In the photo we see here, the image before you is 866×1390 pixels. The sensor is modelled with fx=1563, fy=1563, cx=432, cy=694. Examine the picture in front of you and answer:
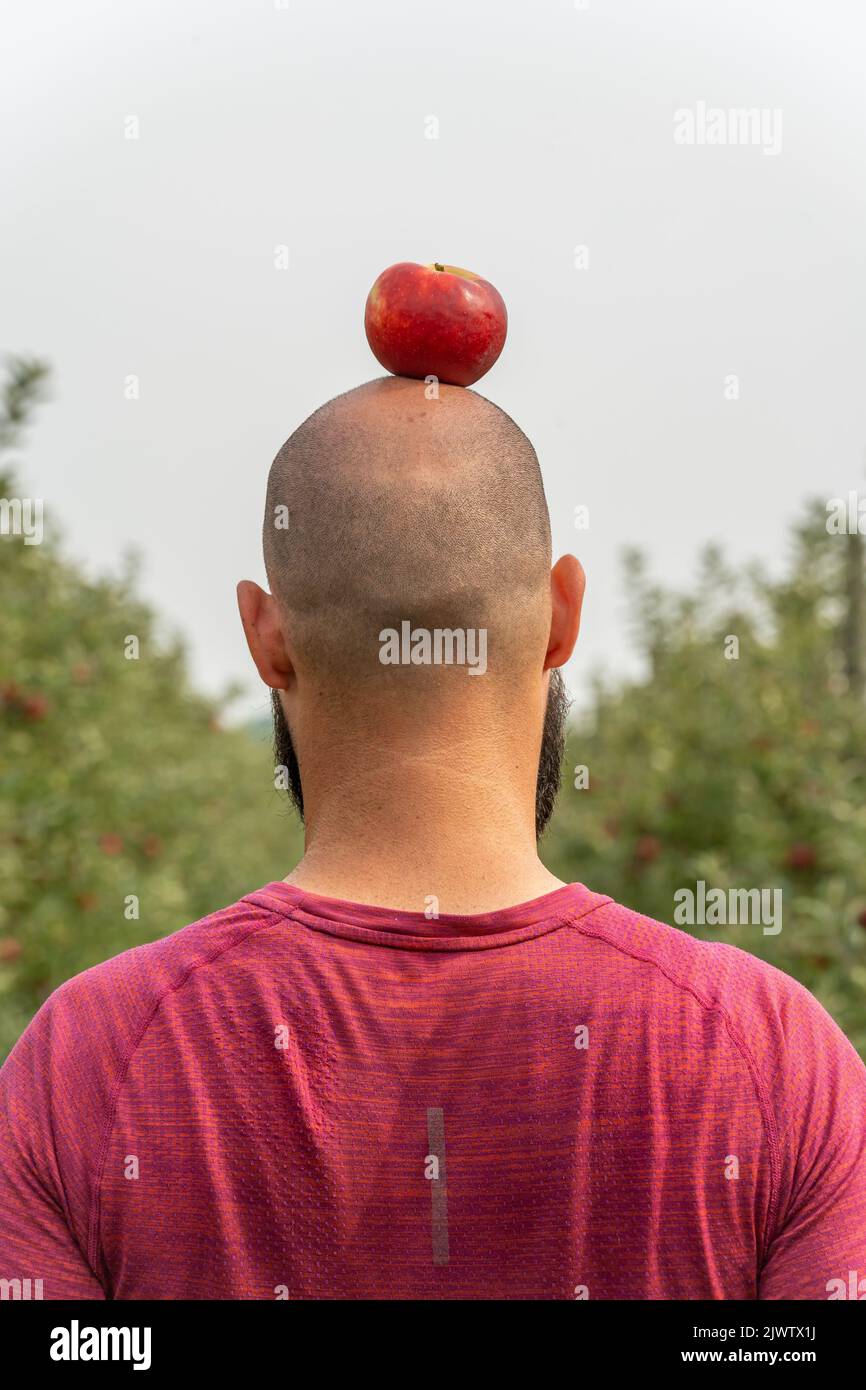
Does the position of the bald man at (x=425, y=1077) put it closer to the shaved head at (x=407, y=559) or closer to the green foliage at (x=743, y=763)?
the shaved head at (x=407, y=559)

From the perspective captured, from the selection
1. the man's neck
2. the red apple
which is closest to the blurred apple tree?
the red apple

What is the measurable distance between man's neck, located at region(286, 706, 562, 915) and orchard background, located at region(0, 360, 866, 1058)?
316 cm

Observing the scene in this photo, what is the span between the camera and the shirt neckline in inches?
54.4

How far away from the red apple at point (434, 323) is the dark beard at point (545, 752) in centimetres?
36

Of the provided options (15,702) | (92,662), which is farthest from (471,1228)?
(92,662)

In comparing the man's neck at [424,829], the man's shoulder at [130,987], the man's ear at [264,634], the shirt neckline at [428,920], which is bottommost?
the man's shoulder at [130,987]

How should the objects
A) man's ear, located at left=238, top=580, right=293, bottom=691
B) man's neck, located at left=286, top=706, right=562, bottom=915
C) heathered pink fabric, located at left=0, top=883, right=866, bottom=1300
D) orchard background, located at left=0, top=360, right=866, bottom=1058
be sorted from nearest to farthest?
heathered pink fabric, located at left=0, top=883, right=866, bottom=1300
man's neck, located at left=286, top=706, right=562, bottom=915
man's ear, located at left=238, top=580, right=293, bottom=691
orchard background, located at left=0, top=360, right=866, bottom=1058

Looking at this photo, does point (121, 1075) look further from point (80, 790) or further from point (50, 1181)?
point (80, 790)

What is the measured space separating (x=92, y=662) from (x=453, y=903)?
7283 millimetres

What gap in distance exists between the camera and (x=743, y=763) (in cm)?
729

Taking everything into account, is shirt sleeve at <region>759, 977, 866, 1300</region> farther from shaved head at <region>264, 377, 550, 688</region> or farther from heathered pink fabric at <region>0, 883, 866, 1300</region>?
shaved head at <region>264, 377, 550, 688</region>

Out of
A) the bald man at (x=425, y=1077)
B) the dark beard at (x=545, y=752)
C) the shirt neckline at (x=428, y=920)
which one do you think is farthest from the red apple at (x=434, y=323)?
the shirt neckline at (x=428, y=920)

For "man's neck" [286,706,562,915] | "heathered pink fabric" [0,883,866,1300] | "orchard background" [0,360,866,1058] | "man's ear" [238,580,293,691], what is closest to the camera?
"heathered pink fabric" [0,883,866,1300]

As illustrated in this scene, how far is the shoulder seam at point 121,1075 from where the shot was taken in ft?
4.44
